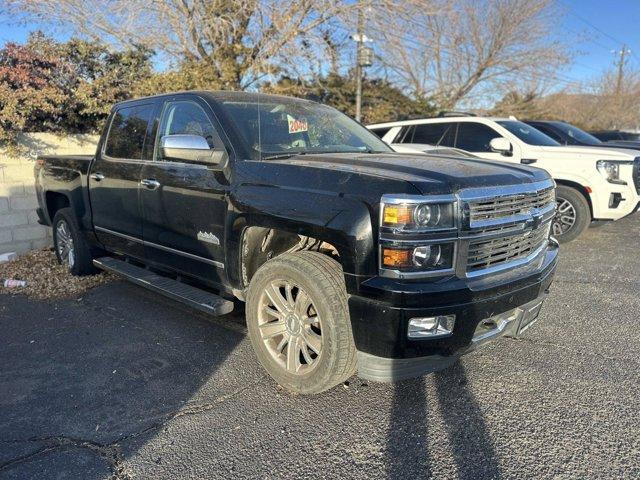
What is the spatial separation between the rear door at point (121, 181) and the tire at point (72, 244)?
0.49m

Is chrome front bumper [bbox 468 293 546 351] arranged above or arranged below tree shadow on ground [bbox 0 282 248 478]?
above

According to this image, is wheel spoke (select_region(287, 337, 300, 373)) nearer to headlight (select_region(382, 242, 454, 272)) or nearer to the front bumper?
the front bumper

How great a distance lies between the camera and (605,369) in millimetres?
3510

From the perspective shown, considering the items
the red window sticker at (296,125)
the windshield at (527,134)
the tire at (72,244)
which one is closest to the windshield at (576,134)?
the windshield at (527,134)

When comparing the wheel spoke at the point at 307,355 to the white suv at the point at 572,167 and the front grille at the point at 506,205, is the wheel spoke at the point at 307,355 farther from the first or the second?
the white suv at the point at 572,167

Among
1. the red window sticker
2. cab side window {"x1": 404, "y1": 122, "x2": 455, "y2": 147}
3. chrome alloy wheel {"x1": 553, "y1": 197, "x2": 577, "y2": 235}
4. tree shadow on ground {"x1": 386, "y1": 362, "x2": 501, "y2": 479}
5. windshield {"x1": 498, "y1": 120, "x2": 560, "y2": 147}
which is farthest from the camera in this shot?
cab side window {"x1": 404, "y1": 122, "x2": 455, "y2": 147}

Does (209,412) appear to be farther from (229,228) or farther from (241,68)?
(241,68)

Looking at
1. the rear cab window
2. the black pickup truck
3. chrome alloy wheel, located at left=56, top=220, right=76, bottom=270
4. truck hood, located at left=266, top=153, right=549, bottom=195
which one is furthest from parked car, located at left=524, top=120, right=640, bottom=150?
chrome alloy wheel, located at left=56, top=220, right=76, bottom=270

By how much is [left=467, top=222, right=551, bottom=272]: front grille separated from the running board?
5.85 feet

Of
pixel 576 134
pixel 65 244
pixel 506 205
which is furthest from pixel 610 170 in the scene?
pixel 65 244

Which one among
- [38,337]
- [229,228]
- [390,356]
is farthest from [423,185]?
[38,337]

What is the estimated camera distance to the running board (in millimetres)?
3642

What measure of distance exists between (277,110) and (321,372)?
7.23 feet

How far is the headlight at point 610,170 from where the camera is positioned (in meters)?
6.98
